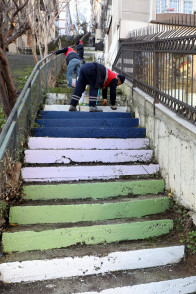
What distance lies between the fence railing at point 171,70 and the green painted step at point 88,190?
124cm

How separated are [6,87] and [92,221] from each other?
480cm

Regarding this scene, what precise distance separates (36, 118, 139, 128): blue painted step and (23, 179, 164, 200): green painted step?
6.08 feet

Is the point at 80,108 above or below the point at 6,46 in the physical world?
below

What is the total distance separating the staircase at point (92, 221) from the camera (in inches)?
117

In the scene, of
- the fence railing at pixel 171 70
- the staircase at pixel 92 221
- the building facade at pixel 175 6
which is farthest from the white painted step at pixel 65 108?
the building facade at pixel 175 6

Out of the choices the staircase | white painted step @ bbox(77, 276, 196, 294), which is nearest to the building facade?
the staircase

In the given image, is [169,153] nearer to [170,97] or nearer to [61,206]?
[170,97]

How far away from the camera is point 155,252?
3.22 meters

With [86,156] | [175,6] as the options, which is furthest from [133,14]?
[86,156]

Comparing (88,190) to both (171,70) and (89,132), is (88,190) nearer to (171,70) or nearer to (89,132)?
(89,132)

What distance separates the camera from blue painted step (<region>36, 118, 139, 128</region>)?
216 inches

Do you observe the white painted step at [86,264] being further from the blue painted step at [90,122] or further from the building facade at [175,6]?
the building facade at [175,6]

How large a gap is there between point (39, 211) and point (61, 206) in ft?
0.95

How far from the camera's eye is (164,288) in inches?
115
